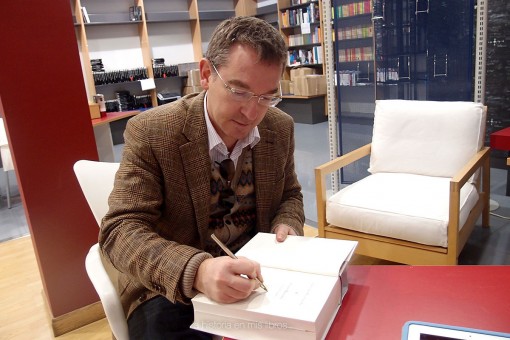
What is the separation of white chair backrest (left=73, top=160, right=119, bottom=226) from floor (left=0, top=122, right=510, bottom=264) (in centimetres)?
195

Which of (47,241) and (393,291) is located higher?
(393,291)

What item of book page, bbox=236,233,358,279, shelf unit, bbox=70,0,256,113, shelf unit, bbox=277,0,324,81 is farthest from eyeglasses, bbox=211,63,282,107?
shelf unit, bbox=277,0,324,81

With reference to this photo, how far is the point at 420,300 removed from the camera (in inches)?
33.7

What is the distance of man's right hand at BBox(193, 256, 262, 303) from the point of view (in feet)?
2.60

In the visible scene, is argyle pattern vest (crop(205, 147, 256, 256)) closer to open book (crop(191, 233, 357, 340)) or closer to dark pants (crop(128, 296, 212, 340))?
dark pants (crop(128, 296, 212, 340))

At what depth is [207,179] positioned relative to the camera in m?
1.17

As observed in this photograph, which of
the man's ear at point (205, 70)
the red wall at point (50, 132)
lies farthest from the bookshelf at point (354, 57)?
the man's ear at point (205, 70)

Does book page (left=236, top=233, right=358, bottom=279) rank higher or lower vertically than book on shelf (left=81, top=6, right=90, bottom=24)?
lower

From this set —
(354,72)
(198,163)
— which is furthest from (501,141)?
(198,163)

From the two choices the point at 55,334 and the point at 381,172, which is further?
the point at 381,172

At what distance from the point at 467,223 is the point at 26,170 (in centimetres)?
214

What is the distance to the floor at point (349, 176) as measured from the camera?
8.00 ft

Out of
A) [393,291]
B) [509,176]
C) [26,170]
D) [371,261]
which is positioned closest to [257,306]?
[393,291]

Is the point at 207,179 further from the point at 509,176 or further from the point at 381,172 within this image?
the point at 509,176
